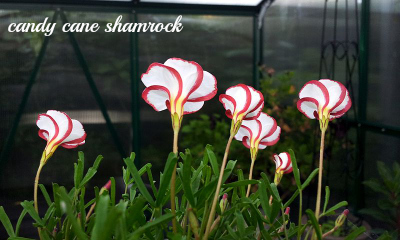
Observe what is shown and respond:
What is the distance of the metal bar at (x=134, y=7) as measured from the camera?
12.0ft

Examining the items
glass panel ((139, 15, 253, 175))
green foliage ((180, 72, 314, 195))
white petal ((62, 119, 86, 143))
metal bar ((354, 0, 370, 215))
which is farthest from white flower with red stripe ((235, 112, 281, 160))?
glass panel ((139, 15, 253, 175))

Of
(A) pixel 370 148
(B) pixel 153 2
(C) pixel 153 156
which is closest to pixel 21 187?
(C) pixel 153 156

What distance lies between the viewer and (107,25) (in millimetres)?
3893

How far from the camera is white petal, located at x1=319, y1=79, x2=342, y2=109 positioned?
0.56m

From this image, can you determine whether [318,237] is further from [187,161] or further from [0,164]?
[0,164]

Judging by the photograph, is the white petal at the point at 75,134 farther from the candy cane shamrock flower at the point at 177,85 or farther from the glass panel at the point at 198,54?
the glass panel at the point at 198,54

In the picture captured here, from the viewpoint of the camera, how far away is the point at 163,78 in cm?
51

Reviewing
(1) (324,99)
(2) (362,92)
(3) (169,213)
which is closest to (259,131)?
(1) (324,99)

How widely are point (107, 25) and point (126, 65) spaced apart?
37cm

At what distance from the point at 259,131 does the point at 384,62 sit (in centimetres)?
255

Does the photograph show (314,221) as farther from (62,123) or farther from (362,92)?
(362,92)

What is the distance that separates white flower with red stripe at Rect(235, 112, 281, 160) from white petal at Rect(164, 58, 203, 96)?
6.1 inches

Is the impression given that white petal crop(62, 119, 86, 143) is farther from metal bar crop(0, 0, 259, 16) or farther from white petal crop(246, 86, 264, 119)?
metal bar crop(0, 0, 259, 16)

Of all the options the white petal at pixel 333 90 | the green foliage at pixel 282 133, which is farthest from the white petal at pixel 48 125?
the green foliage at pixel 282 133
